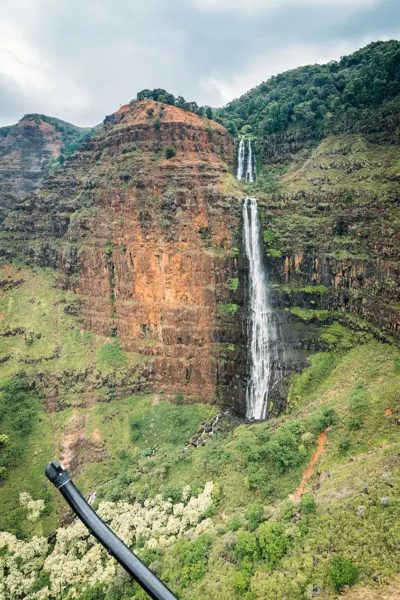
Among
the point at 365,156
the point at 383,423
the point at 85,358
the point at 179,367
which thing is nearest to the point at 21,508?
the point at 85,358

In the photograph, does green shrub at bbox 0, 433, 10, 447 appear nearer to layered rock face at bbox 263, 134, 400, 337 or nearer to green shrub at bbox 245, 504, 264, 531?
green shrub at bbox 245, 504, 264, 531

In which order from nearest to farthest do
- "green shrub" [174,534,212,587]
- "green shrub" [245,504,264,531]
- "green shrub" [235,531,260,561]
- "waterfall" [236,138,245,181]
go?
"green shrub" [235,531,260,561]
"green shrub" [174,534,212,587]
"green shrub" [245,504,264,531]
"waterfall" [236,138,245,181]

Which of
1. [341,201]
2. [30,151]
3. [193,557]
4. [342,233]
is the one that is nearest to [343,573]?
[193,557]

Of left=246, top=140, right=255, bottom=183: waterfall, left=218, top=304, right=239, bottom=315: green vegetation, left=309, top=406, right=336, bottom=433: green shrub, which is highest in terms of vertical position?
left=246, top=140, right=255, bottom=183: waterfall

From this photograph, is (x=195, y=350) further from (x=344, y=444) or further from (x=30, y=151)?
(x=30, y=151)

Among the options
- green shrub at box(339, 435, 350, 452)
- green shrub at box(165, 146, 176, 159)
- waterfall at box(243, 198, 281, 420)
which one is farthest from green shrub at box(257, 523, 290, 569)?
green shrub at box(165, 146, 176, 159)

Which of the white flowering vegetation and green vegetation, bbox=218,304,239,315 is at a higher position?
green vegetation, bbox=218,304,239,315
